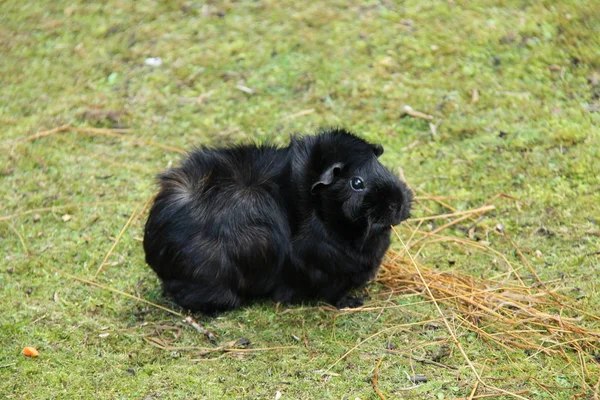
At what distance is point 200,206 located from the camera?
147 inches

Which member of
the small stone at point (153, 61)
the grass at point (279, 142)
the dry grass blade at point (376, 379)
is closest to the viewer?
the dry grass blade at point (376, 379)

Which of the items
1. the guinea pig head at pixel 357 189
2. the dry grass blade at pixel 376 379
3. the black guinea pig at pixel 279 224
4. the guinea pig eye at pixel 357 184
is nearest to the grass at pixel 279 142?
the dry grass blade at pixel 376 379

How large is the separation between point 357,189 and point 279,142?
175 centimetres

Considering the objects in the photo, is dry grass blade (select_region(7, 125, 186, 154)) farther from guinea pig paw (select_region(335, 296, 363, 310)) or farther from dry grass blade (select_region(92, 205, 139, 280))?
guinea pig paw (select_region(335, 296, 363, 310))

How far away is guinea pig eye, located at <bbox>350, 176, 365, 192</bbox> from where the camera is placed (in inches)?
143

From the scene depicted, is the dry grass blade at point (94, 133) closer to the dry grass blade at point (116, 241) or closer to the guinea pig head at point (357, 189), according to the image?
the dry grass blade at point (116, 241)

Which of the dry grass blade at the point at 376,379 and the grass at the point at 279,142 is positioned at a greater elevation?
the dry grass blade at the point at 376,379

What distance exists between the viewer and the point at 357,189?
143 inches

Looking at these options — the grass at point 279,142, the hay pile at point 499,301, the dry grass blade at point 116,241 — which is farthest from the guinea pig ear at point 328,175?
the dry grass blade at point 116,241

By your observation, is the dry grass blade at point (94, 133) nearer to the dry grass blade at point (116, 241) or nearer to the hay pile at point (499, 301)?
the dry grass blade at point (116, 241)

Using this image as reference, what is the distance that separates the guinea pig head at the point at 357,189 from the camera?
3617 mm

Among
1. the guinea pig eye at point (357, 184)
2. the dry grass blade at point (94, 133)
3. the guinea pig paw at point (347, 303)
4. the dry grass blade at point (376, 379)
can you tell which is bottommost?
the dry grass blade at point (94, 133)

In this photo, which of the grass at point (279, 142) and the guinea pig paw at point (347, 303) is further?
the guinea pig paw at point (347, 303)

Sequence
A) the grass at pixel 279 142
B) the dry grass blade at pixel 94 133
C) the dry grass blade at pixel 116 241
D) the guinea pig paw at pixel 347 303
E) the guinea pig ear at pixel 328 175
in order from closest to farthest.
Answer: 1. the grass at pixel 279 142
2. the guinea pig ear at pixel 328 175
3. the guinea pig paw at pixel 347 303
4. the dry grass blade at pixel 116 241
5. the dry grass blade at pixel 94 133
